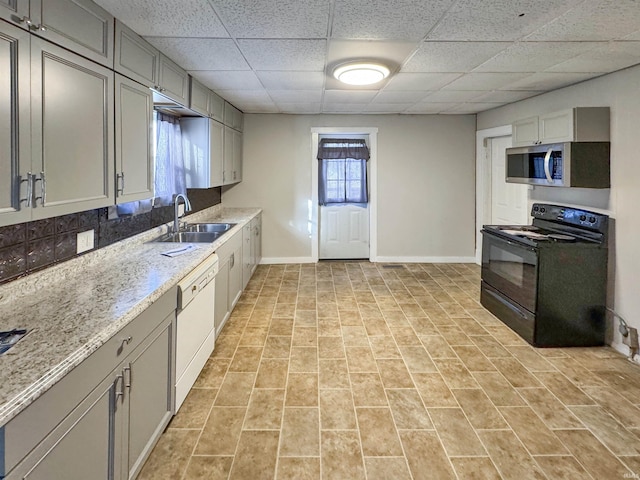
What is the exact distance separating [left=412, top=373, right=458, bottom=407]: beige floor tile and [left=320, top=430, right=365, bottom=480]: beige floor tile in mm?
605

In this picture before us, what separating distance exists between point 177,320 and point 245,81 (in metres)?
2.61

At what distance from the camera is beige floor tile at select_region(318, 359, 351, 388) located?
282cm

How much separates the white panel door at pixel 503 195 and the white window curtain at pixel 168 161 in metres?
3.98

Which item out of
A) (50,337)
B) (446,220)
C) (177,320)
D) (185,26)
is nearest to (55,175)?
(50,337)

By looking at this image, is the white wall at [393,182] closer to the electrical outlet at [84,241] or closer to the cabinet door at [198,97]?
the cabinet door at [198,97]

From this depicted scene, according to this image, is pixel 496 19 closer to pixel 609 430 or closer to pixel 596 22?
pixel 596 22

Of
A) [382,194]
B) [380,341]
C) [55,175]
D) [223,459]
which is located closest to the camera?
[55,175]

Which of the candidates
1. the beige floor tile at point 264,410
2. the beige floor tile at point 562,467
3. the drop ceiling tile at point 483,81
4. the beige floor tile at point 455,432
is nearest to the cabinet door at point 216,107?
the drop ceiling tile at point 483,81

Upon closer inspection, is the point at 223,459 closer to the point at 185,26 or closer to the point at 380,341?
the point at 380,341

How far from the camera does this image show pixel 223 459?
2068 mm

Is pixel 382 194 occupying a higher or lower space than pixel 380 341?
higher

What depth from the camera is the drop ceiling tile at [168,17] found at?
2176 mm

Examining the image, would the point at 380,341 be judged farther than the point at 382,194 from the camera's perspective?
No

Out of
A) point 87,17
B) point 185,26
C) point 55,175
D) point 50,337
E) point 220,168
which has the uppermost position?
point 185,26
